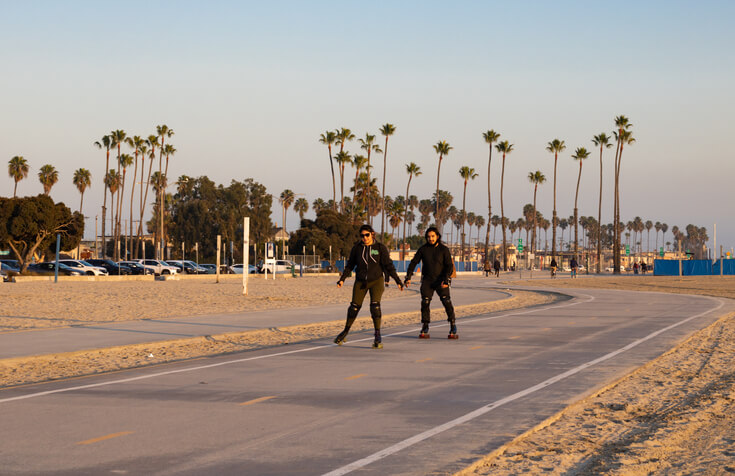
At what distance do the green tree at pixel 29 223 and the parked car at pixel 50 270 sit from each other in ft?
2.20

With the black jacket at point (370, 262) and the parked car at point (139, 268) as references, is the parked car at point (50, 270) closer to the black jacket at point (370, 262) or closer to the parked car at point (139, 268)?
the parked car at point (139, 268)

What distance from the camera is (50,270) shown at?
61.6 m

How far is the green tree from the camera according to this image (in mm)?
62562

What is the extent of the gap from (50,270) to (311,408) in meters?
56.5

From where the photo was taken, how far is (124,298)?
33.2 m

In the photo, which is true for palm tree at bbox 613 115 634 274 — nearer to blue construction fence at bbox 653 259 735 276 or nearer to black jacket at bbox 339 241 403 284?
blue construction fence at bbox 653 259 735 276

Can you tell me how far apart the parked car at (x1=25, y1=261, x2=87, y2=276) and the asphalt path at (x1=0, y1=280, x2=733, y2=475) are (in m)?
49.3

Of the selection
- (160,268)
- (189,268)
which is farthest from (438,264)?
(189,268)

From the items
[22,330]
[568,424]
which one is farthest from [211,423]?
[22,330]

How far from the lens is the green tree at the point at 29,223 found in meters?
62.6

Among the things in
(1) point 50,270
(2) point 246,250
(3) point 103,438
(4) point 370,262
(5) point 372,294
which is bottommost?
(3) point 103,438

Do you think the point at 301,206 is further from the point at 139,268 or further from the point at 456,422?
the point at 456,422

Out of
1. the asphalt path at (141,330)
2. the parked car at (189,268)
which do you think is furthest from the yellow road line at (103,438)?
the parked car at (189,268)

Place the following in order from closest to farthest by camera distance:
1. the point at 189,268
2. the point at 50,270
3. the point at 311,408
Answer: the point at 311,408 → the point at 50,270 → the point at 189,268
